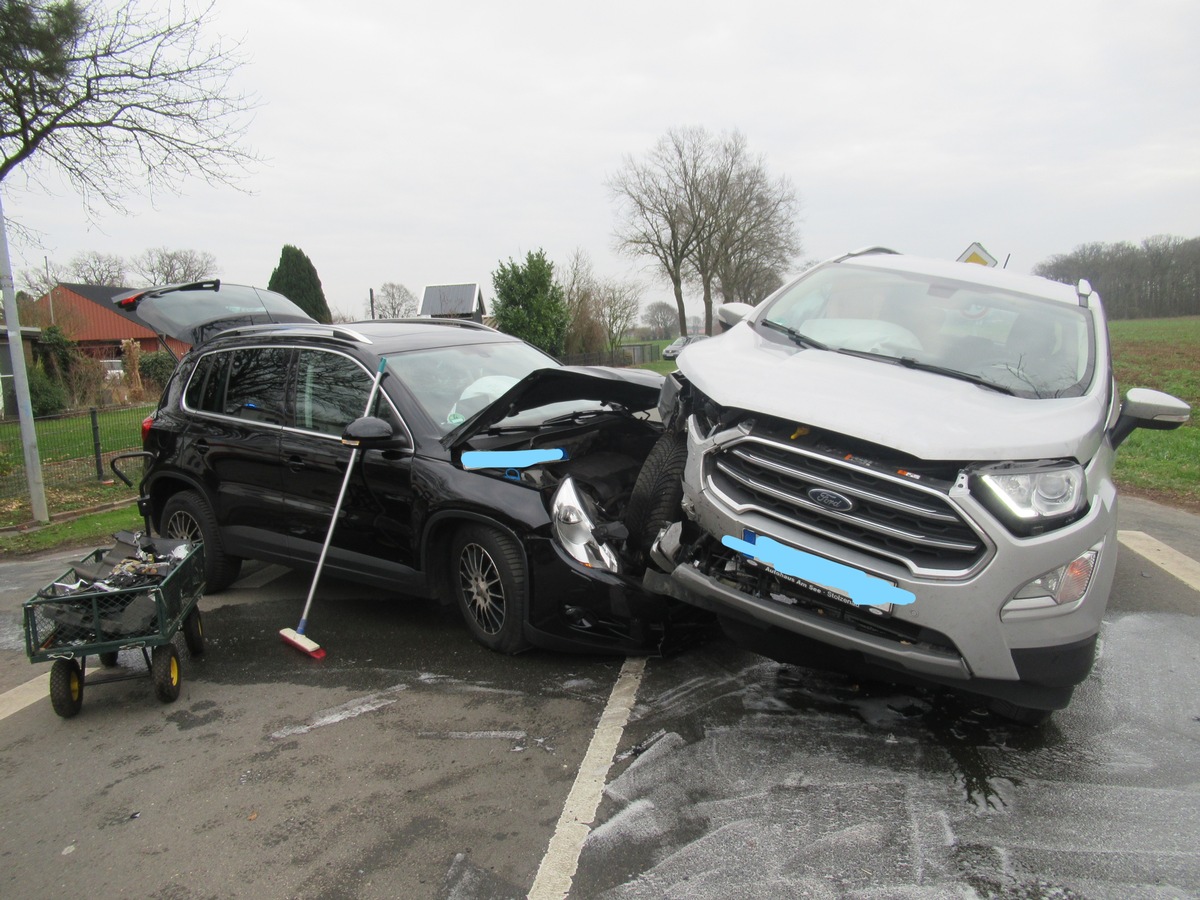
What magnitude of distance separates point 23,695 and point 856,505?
4476 mm

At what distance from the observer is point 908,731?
11.0 feet

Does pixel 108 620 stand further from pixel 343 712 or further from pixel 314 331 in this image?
pixel 314 331

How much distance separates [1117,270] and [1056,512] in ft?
229

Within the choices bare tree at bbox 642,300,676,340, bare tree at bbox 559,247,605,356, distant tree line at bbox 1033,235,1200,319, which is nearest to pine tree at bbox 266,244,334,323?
bare tree at bbox 559,247,605,356

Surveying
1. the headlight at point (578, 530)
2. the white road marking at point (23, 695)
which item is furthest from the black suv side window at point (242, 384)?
the headlight at point (578, 530)

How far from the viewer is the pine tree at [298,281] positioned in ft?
109

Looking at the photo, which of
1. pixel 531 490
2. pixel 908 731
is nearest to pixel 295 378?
pixel 531 490

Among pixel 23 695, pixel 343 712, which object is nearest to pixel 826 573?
pixel 343 712

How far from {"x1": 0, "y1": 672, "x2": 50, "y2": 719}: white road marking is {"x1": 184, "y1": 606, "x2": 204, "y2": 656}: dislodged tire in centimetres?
73

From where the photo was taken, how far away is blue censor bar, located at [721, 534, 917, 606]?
2828mm

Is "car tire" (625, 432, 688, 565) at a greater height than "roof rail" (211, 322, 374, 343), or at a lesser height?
lesser

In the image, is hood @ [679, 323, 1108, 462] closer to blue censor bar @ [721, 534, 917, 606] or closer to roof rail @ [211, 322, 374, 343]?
blue censor bar @ [721, 534, 917, 606]

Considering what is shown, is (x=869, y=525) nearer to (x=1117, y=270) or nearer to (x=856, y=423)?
(x=856, y=423)

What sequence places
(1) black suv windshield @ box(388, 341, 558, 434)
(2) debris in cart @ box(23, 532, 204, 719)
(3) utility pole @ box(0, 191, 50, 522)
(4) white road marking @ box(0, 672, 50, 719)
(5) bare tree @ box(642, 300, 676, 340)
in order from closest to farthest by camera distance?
(2) debris in cart @ box(23, 532, 204, 719), (4) white road marking @ box(0, 672, 50, 719), (1) black suv windshield @ box(388, 341, 558, 434), (3) utility pole @ box(0, 191, 50, 522), (5) bare tree @ box(642, 300, 676, 340)
